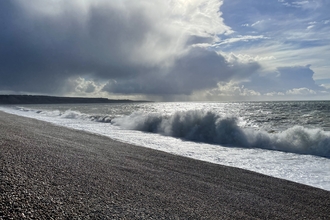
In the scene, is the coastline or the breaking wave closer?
the coastline

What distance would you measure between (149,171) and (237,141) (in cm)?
977

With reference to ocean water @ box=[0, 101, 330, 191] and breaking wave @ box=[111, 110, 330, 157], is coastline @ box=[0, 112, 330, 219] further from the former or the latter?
breaking wave @ box=[111, 110, 330, 157]

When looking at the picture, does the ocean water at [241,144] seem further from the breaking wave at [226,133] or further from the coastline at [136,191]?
the coastline at [136,191]

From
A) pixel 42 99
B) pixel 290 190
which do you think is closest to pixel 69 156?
pixel 290 190

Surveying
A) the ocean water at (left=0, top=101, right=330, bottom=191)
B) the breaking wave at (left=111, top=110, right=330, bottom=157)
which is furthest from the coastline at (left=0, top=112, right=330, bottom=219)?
the breaking wave at (left=111, top=110, right=330, bottom=157)

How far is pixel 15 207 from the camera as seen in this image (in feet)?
11.2

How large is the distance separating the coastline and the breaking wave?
7.02m

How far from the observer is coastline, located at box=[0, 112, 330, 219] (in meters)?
3.84

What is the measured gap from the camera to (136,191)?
5062 mm

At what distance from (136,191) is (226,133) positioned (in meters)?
12.5

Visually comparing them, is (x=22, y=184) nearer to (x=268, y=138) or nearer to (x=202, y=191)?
(x=202, y=191)

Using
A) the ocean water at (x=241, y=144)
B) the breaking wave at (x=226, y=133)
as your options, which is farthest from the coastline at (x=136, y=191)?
the breaking wave at (x=226, y=133)

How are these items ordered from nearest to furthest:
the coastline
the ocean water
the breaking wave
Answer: the coastline → the ocean water → the breaking wave

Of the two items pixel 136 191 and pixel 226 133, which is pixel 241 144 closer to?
pixel 226 133
